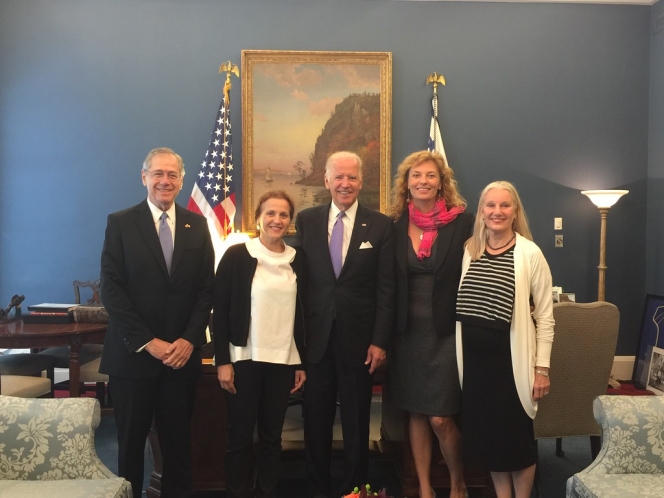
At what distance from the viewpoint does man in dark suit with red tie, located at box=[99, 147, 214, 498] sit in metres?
2.21

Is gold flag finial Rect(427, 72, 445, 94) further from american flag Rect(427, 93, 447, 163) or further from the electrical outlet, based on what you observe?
the electrical outlet

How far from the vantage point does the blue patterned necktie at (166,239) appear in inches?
89.9

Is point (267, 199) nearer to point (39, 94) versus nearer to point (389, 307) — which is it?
point (389, 307)

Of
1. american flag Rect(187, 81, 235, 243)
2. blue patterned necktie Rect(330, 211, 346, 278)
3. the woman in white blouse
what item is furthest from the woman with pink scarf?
american flag Rect(187, 81, 235, 243)

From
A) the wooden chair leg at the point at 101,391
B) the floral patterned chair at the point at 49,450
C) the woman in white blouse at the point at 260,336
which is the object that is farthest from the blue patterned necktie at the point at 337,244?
the wooden chair leg at the point at 101,391

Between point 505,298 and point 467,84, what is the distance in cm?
328

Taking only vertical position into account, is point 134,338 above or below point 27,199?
below

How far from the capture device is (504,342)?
86.6 inches

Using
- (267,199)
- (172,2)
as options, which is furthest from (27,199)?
(267,199)

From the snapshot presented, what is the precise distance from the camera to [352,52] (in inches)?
191

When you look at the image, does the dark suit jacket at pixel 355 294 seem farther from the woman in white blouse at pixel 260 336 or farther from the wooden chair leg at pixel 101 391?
the wooden chair leg at pixel 101 391

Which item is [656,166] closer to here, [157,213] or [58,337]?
[157,213]

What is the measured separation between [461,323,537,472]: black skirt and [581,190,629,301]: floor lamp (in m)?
2.96

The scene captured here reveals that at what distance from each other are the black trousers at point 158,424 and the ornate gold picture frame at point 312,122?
106 inches
